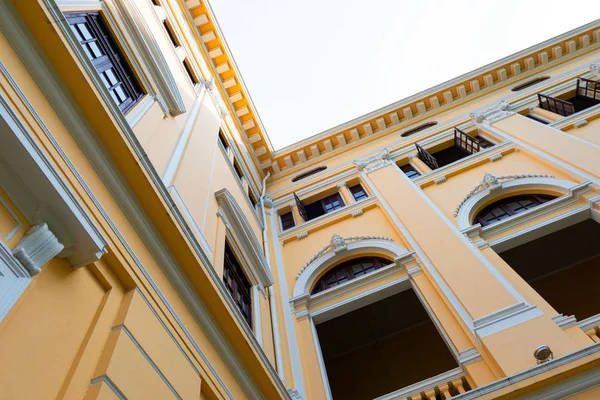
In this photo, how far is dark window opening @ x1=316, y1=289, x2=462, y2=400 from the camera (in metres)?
10.2

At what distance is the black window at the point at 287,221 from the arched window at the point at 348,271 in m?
3.52

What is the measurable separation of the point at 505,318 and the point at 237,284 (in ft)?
15.0

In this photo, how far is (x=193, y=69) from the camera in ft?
41.3

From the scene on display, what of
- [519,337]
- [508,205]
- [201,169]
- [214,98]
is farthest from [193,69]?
[519,337]

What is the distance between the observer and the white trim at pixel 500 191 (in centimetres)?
976

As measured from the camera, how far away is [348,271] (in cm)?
1051

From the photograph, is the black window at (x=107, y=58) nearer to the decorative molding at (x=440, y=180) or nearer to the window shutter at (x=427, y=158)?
the decorative molding at (x=440, y=180)

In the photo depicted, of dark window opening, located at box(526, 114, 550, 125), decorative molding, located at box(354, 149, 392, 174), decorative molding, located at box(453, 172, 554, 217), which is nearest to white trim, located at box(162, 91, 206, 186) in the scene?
decorative molding, located at box(354, 149, 392, 174)

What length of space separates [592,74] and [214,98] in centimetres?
1271

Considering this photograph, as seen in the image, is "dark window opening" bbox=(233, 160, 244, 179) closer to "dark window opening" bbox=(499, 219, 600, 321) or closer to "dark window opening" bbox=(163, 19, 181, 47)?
"dark window opening" bbox=(163, 19, 181, 47)

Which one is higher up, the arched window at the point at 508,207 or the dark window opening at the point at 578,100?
the dark window opening at the point at 578,100

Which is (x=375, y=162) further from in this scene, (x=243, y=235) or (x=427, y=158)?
(x=243, y=235)

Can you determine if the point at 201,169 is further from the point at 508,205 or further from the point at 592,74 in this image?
the point at 592,74

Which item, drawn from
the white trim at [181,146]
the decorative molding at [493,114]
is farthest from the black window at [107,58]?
the decorative molding at [493,114]
